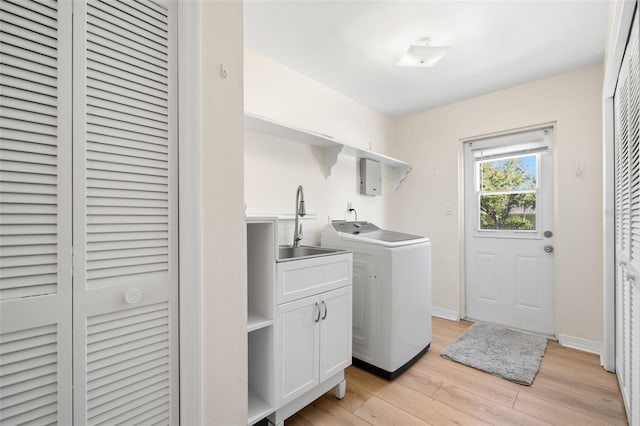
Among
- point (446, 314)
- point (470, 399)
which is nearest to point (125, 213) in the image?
point (470, 399)

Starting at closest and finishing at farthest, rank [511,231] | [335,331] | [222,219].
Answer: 1. [222,219]
2. [335,331]
3. [511,231]

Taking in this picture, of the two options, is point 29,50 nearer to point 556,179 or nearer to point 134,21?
point 134,21

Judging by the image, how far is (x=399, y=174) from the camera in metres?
3.62

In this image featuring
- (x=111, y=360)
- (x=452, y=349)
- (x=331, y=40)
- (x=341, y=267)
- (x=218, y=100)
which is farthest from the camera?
(x=452, y=349)

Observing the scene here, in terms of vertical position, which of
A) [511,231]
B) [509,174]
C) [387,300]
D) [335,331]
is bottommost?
[335,331]

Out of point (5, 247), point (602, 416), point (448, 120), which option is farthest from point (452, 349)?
point (5, 247)

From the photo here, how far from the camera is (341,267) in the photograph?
6.06ft

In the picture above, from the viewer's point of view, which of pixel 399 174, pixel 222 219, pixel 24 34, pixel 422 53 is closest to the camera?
pixel 24 34

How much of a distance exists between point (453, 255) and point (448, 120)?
1571 millimetres

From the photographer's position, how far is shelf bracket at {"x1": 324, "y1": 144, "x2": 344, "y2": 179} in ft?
8.65

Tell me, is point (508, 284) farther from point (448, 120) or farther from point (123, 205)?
point (123, 205)

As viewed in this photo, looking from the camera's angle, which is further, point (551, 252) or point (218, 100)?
point (551, 252)

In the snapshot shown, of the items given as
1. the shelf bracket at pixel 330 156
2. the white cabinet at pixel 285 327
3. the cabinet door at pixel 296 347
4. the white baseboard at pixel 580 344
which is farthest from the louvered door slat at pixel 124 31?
the white baseboard at pixel 580 344

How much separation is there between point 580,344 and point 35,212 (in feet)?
12.1
